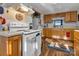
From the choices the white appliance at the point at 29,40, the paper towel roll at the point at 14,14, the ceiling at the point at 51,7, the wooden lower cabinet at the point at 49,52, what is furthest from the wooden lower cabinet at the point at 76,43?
the paper towel roll at the point at 14,14

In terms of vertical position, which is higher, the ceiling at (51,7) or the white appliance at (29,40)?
the ceiling at (51,7)

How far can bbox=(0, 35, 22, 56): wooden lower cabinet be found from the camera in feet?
4.84

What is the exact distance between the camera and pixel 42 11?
Answer: 1.55m

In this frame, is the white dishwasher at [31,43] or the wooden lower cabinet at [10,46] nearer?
the wooden lower cabinet at [10,46]

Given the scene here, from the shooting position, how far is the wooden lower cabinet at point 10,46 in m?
1.48

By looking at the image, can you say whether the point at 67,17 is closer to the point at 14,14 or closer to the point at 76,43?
the point at 76,43

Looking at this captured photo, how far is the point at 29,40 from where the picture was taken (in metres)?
1.61

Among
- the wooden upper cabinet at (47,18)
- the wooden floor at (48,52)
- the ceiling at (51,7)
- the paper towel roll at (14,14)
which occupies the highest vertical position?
the ceiling at (51,7)

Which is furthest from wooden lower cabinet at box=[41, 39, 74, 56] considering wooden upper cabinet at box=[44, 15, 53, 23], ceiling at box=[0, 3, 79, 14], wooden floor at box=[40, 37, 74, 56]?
ceiling at box=[0, 3, 79, 14]

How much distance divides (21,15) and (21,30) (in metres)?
0.20

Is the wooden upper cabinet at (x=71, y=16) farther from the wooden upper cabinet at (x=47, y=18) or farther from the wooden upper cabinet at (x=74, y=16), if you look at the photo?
the wooden upper cabinet at (x=47, y=18)

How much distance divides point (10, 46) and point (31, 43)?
0.96 ft

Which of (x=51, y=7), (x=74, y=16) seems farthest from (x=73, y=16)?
(x=51, y=7)

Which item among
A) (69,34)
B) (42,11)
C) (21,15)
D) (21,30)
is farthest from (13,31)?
(69,34)
